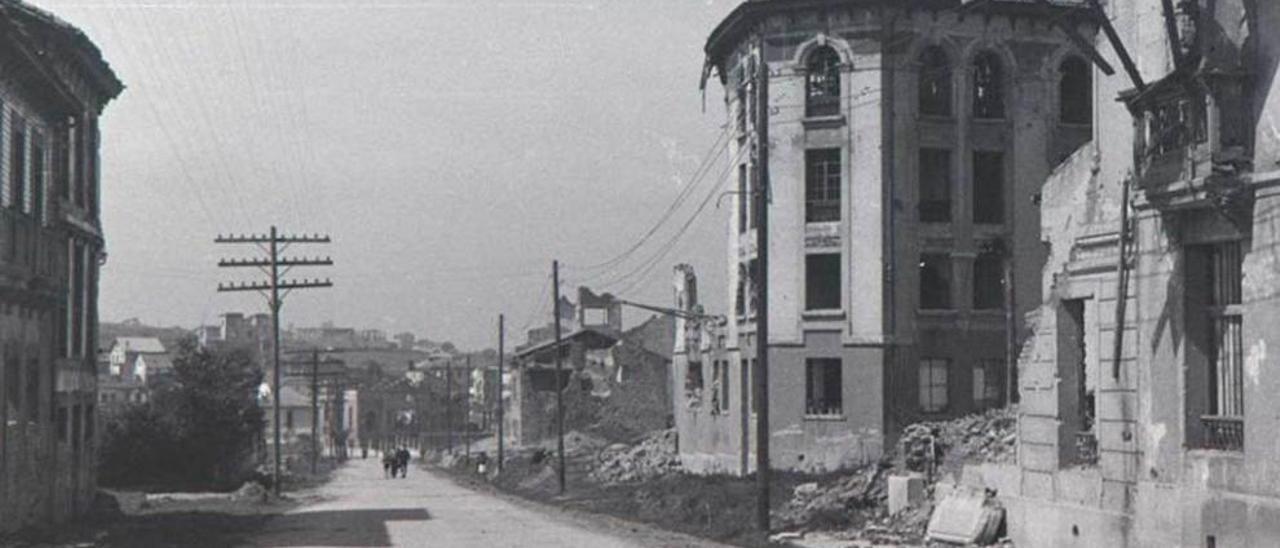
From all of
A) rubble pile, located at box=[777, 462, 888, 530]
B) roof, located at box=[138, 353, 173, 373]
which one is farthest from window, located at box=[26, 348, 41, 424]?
roof, located at box=[138, 353, 173, 373]

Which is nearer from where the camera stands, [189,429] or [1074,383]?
[1074,383]

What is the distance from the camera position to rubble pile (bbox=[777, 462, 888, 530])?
99.1 feet

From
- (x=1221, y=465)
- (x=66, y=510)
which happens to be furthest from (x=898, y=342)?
(x=1221, y=465)

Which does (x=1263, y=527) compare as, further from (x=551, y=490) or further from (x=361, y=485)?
A: (x=361, y=485)

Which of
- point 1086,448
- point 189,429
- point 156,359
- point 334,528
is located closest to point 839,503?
point 334,528

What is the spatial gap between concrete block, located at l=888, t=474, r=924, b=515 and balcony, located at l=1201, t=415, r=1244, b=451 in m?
10.3

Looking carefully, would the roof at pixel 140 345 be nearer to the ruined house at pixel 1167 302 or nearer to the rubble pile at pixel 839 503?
the rubble pile at pixel 839 503

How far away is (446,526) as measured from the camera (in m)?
33.0

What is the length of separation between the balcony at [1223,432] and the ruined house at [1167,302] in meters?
0.02

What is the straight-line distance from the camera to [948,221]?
45.6 meters

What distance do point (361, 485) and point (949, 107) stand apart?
1326 inches

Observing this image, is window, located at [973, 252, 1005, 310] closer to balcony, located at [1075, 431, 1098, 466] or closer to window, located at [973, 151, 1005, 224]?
window, located at [973, 151, 1005, 224]

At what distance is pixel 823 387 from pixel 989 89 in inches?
392

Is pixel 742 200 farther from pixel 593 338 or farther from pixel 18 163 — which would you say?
pixel 593 338
